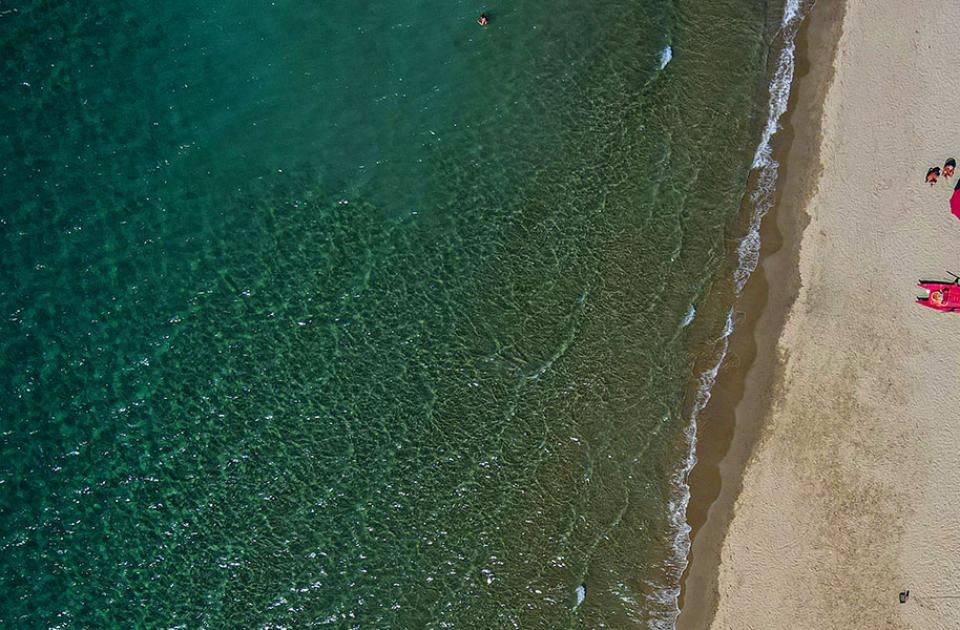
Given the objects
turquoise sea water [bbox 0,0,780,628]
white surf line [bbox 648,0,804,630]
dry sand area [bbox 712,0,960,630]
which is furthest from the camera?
turquoise sea water [bbox 0,0,780,628]

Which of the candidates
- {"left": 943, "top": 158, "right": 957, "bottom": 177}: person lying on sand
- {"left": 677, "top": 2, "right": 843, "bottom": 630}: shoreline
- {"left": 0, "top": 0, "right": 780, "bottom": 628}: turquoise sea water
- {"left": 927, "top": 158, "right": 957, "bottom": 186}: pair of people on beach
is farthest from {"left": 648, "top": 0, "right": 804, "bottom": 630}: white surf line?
{"left": 943, "top": 158, "right": 957, "bottom": 177}: person lying on sand

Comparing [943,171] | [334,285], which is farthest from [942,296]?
[334,285]

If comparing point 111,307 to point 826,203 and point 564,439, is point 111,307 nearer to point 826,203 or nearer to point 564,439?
point 564,439

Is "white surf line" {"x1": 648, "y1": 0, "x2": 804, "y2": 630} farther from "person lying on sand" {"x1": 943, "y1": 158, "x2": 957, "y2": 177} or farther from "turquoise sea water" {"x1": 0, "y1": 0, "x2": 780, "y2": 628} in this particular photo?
"person lying on sand" {"x1": 943, "y1": 158, "x2": 957, "y2": 177}

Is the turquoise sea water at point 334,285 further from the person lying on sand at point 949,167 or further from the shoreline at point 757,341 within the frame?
the person lying on sand at point 949,167

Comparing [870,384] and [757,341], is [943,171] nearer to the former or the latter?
[870,384]
